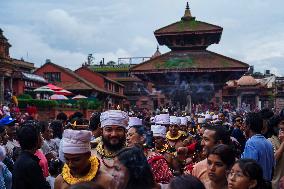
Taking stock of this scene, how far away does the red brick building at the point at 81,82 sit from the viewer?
54.8 m

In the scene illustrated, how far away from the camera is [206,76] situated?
3531 centimetres

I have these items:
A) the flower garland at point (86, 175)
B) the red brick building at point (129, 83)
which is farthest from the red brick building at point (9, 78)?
the flower garland at point (86, 175)

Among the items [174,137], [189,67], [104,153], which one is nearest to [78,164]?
[104,153]

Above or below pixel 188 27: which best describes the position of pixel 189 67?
below

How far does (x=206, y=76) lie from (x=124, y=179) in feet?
106

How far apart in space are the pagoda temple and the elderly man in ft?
93.1

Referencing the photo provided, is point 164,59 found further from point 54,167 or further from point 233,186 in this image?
point 233,186

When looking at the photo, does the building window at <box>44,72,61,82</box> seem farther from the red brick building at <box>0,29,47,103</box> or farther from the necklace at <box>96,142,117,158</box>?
the necklace at <box>96,142,117,158</box>

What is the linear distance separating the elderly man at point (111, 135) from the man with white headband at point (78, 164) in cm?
68

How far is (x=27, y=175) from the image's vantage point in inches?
207

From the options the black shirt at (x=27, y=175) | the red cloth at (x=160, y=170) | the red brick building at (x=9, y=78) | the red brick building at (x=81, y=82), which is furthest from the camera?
the red brick building at (x=81, y=82)

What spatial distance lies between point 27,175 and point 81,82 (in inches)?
2007

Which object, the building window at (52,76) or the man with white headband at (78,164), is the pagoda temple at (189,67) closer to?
the building window at (52,76)

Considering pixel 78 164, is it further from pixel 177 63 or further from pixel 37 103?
pixel 177 63
